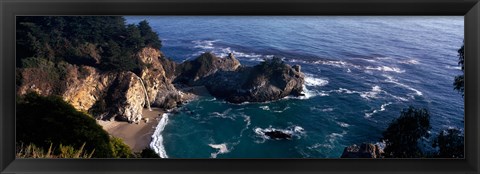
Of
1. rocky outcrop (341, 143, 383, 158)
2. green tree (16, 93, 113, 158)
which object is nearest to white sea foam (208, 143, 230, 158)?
rocky outcrop (341, 143, 383, 158)

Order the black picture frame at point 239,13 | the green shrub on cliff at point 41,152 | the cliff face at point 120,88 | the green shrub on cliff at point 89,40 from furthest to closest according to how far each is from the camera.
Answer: the cliff face at point 120,88
the green shrub on cliff at point 89,40
the green shrub on cliff at point 41,152
the black picture frame at point 239,13

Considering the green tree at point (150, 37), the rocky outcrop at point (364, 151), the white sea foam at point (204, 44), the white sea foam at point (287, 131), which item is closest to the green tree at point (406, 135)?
the rocky outcrop at point (364, 151)

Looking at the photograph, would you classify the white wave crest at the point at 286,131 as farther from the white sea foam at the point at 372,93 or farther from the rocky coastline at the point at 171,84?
the white sea foam at the point at 372,93

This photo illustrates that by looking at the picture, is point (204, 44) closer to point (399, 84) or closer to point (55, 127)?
point (399, 84)

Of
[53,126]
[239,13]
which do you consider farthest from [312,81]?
[239,13]

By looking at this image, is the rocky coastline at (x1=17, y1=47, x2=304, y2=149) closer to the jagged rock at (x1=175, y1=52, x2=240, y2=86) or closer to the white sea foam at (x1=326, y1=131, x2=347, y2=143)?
the jagged rock at (x1=175, y1=52, x2=240, y2=86)
